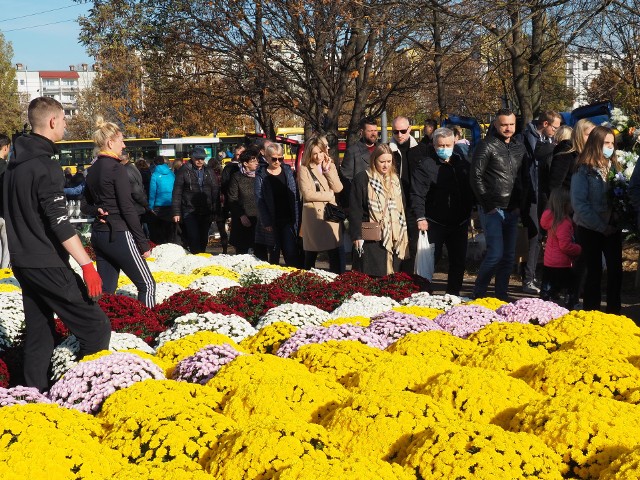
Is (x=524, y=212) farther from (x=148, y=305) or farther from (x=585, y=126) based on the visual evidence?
(x=148, y=305)

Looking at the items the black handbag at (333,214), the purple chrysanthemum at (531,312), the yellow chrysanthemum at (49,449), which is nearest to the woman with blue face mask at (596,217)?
the purple chrysanthemum at (531,312)

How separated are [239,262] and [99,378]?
21.0 feet

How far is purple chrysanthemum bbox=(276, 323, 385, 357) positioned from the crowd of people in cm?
119

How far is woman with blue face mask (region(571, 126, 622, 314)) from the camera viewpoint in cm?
805

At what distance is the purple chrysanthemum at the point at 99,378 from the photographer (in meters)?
4.84

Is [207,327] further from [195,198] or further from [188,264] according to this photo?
[195,198]

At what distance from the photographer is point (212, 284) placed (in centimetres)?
909

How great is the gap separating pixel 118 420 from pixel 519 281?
8.54 meters

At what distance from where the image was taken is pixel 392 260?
370 inches

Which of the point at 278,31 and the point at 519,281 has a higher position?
the point at 278,31

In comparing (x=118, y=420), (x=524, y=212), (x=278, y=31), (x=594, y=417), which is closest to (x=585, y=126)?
(x=524, y=212)

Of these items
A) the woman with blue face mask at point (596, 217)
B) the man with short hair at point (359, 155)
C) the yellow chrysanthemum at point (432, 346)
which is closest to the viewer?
the yellow chrysanthemum at point (432, 346)

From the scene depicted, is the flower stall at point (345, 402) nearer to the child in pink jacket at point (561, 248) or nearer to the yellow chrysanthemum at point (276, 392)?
the yellow chrysanthemum at point (276, 392)

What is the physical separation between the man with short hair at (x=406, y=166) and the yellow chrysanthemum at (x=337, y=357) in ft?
14.7
